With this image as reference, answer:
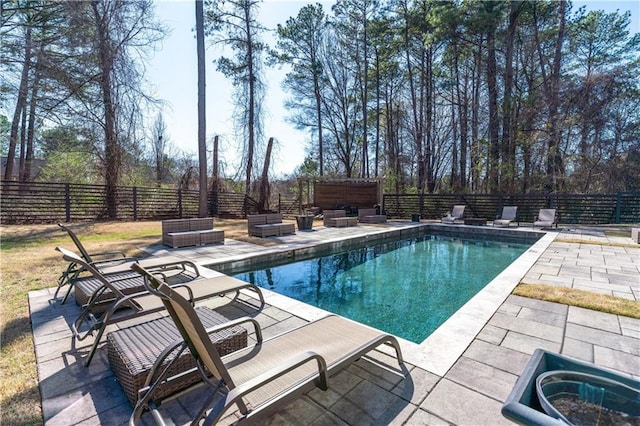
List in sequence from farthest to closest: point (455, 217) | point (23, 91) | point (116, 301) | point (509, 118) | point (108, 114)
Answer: point (509, 118) < point (455, 217) < point (108, 114) < point (23, 91) < point (116, 301)

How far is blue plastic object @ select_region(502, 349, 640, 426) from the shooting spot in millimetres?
1006

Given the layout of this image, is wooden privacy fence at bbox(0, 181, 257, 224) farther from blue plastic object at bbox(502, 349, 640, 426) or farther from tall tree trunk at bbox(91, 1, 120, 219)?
blue plastic object at bbox(502, 349, 640, 426)

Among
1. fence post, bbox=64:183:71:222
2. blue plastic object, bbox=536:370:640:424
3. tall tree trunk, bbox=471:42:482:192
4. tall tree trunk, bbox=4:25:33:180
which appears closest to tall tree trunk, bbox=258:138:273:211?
fence post, bbox=64:183:71:222

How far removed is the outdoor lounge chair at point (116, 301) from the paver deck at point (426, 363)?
0.16 metres

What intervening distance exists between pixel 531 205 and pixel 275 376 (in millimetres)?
14758

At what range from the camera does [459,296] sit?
185 inches

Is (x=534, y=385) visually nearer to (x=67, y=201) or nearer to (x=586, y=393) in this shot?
(x=586, y=393)

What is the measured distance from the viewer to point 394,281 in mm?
5508

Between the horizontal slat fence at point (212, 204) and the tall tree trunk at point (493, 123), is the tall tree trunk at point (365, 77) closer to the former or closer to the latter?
the horizontal slat fence at point (212, 204)

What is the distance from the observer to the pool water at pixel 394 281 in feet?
13.1

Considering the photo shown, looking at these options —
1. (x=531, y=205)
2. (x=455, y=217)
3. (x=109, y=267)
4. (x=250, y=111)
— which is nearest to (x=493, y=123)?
(x=531, y=205)

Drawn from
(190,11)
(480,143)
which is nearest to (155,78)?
(190,11)

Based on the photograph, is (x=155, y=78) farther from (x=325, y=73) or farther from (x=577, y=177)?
(x=577, y=177)

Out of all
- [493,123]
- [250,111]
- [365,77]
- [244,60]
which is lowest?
[493,123]
